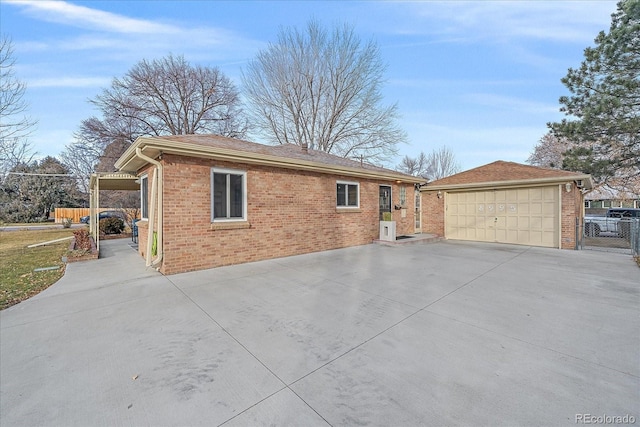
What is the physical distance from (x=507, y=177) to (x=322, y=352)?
1100 cm

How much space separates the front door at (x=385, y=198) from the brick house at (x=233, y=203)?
3.91ft

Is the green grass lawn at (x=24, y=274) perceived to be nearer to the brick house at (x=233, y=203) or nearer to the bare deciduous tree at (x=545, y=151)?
the brick house at (x=233, y=203)

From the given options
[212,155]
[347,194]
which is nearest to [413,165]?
[347,194]

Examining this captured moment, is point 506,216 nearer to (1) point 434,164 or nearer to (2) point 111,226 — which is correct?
(2) point 111,226

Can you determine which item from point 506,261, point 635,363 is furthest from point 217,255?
point 506,261

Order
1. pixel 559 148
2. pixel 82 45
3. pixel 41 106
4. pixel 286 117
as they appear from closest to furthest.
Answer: pixel 82 45 → pixel 41 106 → pixel 286 117 → pixel 559 148

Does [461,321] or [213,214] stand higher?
[213,214]

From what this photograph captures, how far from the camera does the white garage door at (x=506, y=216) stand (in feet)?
32.2

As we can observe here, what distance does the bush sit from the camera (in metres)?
14.1

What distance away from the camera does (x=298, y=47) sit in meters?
20.2

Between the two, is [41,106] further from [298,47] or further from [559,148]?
[559,148]

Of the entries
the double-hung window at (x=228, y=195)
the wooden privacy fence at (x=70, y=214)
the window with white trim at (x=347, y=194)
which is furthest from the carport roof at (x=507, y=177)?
the wooden privacy fence at (x=70, y=214)

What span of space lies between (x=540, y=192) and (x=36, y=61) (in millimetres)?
19801

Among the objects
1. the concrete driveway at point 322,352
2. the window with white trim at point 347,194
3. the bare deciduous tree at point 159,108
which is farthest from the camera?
the bare deciduous tree at point 159,108
